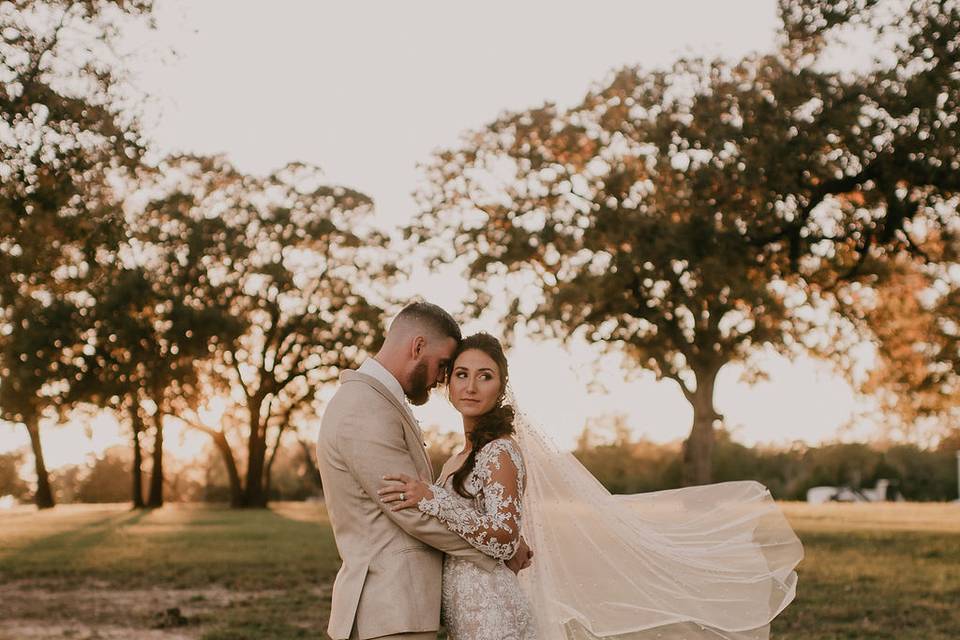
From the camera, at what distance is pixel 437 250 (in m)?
32.4

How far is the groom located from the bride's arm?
0.06 meters

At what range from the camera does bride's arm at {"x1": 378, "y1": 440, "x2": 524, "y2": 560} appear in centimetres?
524

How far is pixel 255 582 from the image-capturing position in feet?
59.9

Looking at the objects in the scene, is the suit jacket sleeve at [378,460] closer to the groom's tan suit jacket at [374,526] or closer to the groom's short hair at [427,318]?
the groom's tan suit jacket at [374,526]

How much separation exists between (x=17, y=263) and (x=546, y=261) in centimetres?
1661

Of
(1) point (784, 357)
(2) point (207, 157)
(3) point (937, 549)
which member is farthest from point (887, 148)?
(2) point (207, 157)

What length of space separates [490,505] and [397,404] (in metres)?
0.68

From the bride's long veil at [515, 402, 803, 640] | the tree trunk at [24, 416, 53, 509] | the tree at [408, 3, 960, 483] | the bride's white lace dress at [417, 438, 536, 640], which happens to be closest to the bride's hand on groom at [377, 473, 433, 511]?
the bride's white lace dress at [417, 438, 536, 640]

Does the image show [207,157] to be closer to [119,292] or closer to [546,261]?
[119,292]

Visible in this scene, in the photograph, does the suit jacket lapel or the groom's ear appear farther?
the groom's ear

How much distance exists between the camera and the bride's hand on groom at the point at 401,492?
5.14m

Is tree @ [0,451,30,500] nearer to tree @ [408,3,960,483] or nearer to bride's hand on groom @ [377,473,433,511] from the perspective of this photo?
tree @ [408,3,960,483]

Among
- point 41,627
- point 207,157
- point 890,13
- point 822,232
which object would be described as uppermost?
point 207,157

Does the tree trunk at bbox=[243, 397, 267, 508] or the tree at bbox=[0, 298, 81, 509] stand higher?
the tree at bbox=[0, 298, 81, 509]
